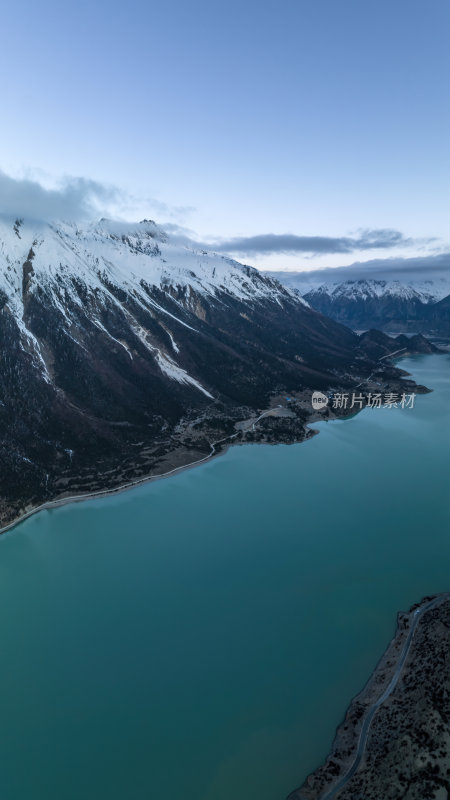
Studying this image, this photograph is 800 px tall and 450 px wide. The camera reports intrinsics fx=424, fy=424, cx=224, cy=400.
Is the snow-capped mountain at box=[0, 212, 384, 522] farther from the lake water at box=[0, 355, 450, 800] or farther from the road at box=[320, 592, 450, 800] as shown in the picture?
the road at box=[320, 592, 450, 800]

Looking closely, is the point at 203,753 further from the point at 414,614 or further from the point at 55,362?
the point at 55,362

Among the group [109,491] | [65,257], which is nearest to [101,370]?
[109,491]

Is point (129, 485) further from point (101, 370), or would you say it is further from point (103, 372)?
point (101, 370)

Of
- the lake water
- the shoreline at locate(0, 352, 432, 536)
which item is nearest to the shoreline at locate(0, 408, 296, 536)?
the shoreline at locate(0, 352, 432, 536)

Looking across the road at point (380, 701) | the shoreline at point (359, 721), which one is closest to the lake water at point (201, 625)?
the shoreline at point (359, 721)

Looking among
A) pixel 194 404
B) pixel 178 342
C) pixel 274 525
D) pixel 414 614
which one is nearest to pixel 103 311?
pixel 178 342

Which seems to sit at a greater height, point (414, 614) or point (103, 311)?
point (103, 311)
